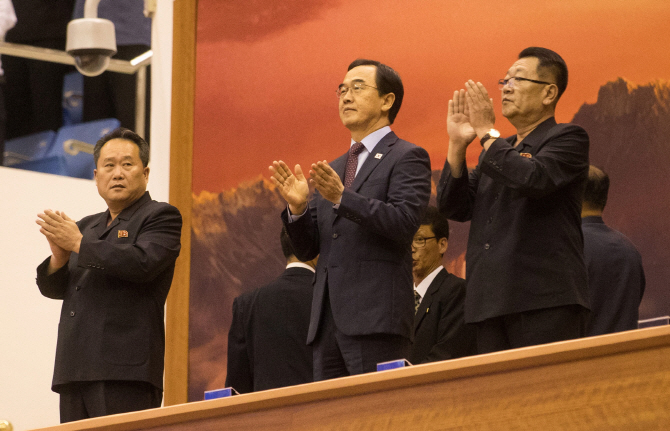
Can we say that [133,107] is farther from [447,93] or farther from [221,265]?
[447,93]

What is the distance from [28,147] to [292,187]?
2.65 m

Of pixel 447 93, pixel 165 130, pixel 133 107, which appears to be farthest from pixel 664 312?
pixel 133 107

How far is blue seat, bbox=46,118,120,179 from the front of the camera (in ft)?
16.1

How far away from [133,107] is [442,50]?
195 cm

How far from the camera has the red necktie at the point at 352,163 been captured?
298 centimetres

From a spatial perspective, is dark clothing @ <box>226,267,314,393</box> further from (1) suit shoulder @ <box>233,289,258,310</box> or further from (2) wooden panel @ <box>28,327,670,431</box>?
(2) wooden panel @ <box>28,327,670,431</box>

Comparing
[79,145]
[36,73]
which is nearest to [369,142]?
[79,145]

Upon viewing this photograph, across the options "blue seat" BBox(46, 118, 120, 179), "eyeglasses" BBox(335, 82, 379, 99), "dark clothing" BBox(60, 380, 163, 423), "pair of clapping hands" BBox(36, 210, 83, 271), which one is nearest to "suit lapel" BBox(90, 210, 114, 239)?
"pair of clapping hands" BBox(36, 210, 83, 271)

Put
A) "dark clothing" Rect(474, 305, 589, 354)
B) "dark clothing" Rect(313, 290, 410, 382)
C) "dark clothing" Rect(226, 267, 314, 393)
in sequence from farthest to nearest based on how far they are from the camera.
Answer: "dark clothing" Rect(226, 267, 314, 393)
"dark clothing" Rect(313, 290, 410, 382)
"dark clothing" Rect(474, 305, 589, 354)

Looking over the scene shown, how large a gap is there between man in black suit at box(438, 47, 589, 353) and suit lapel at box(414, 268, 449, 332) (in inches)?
22.7

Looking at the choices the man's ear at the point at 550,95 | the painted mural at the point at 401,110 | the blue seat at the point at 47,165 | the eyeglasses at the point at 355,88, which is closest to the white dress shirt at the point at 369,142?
the eyeglasses at the point at 355,88

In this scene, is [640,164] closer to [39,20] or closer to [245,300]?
[245,300]

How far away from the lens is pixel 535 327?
2498 mm

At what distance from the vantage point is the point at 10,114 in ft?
16.8
